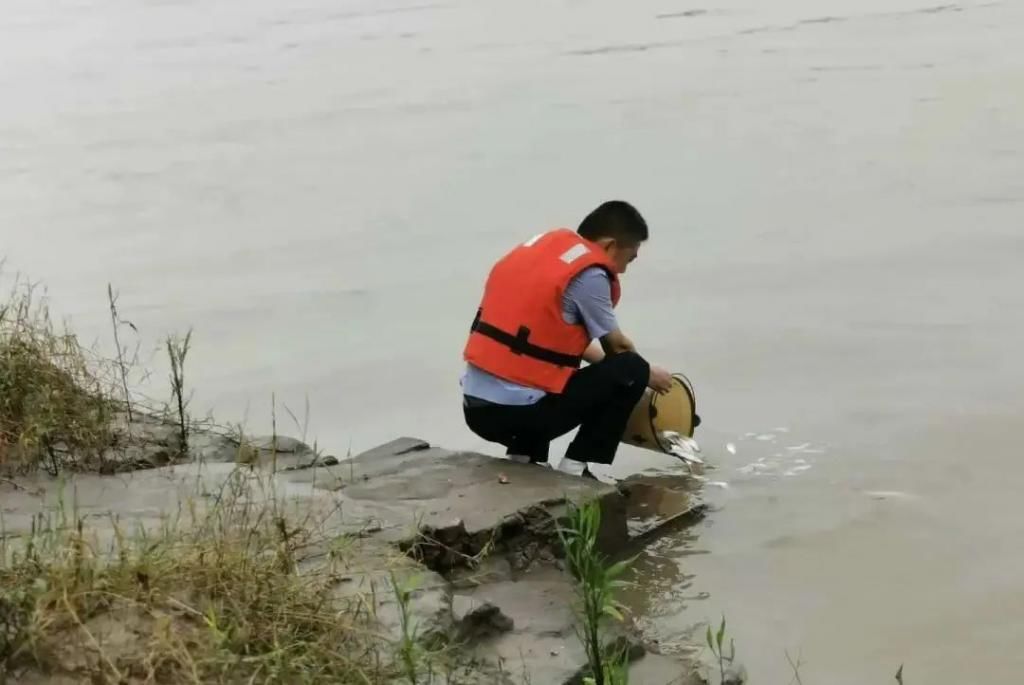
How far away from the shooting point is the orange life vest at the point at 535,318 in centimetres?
525

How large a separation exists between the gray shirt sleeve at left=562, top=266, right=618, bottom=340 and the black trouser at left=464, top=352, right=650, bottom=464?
139 millimetres

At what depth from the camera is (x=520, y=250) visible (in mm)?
5395

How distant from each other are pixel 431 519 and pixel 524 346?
98 cm

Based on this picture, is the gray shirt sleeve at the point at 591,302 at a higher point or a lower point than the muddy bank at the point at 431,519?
higher

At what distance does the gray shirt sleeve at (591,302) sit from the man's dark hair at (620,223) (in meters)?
0.16

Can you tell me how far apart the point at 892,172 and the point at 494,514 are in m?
6.67

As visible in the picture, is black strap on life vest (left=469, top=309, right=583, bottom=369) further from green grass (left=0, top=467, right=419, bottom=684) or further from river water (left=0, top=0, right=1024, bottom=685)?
green grass (left=0, top=467, right=419, bottom=684)

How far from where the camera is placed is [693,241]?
30.4ft

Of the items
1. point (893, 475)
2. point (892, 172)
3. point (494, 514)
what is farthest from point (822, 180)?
point (494, 514)

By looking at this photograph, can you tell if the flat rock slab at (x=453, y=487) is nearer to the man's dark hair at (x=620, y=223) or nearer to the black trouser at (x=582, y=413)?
the black trouser at (x=582, y=413)

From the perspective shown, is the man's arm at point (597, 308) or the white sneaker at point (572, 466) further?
the white sneaker at point (572, 466)

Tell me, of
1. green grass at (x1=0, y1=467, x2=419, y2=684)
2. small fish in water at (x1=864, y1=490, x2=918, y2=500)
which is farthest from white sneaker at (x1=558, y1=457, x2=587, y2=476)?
green grass at (x1=0, y1=467, x2=419, y2=684)

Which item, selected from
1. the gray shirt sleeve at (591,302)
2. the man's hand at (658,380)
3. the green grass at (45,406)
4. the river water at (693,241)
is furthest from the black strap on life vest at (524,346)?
the green grass at (45,406)

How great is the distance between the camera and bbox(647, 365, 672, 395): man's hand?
5.39 metres
